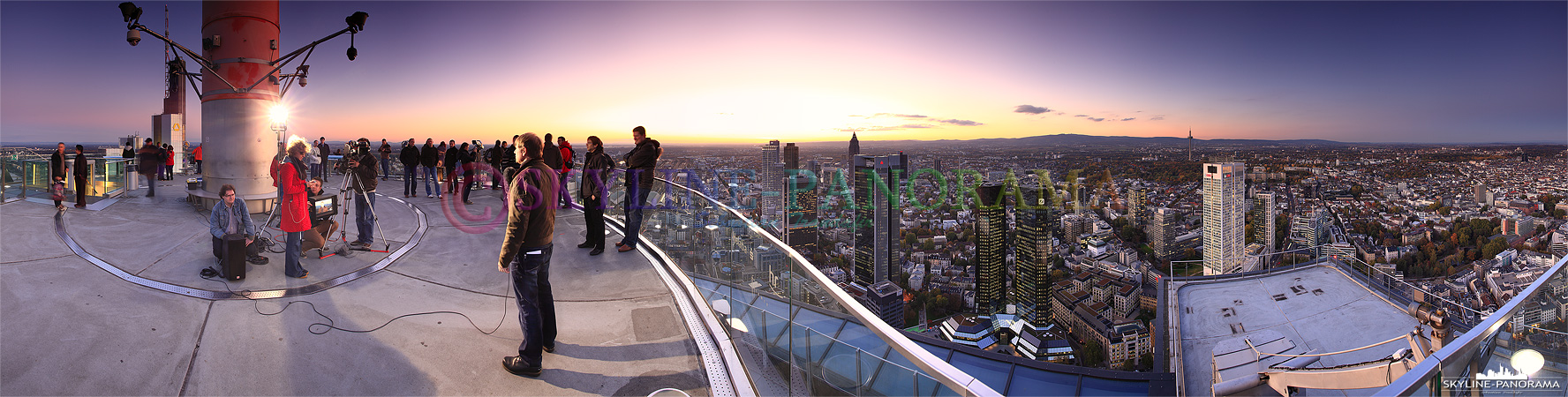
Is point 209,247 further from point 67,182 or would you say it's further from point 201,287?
point 67,182

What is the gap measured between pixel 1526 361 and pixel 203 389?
29.5 feet

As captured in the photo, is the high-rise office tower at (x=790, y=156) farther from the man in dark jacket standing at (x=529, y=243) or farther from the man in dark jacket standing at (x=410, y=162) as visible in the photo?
the man in dark jacket standing at (x=529, y=243)

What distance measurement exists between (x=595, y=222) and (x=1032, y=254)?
103 feet

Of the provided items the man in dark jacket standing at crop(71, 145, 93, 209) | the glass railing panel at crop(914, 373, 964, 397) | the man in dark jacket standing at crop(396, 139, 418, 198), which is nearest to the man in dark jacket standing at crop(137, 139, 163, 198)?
the man in dark jacket standing at crop(71, 145, 93, 209)

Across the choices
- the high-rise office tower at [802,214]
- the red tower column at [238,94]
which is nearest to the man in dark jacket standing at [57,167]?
the red tower column at [238,94]

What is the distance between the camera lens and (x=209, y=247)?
20.9ft

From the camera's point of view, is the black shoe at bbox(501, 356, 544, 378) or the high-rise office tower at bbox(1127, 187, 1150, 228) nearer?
the black shoe at bbox(501, 356, 544, 378)

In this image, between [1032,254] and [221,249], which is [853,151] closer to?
[1032,254]

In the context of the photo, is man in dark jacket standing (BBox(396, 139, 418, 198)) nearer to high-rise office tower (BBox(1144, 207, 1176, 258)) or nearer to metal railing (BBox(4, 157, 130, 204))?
metal railing (BBox(4, 157, 130, 204))

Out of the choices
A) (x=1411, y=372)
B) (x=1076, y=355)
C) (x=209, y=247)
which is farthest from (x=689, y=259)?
(x=1076, y=355)

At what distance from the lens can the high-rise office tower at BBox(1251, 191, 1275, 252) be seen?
32219 millimetres

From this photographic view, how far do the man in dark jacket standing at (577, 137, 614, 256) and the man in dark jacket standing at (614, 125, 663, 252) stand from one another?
10.3 inches

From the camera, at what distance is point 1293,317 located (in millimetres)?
14859

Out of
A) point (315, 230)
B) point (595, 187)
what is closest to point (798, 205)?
point (595, 187)
